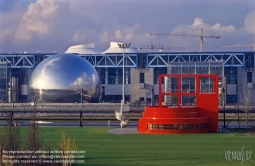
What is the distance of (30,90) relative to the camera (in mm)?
82625

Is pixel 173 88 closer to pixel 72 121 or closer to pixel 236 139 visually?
pixel 72 121

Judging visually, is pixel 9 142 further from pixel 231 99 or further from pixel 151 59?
pixel 151 59

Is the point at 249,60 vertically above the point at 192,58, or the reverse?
the point at 192,58

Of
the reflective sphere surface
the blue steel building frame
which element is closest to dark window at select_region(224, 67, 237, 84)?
the blue steel building frame

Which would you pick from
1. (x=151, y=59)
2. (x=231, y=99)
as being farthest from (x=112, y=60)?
(x=231, y=99)

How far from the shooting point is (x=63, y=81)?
78625mm

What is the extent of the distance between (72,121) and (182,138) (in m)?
19.4

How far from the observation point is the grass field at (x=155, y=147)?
24.0 metres

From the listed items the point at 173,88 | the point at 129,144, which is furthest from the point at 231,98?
the point at 129,144

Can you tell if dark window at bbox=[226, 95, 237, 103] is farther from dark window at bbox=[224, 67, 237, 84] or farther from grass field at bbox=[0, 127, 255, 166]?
grass field at bbox=[0, 127, 255, 166]

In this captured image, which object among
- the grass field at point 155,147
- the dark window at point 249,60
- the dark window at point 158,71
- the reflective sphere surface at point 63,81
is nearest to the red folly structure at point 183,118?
the grass field at point 155,147

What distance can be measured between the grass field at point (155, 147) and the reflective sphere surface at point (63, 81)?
131 feet

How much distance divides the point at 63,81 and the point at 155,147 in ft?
167

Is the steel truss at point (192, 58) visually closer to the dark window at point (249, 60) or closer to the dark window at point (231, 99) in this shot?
the dark window at point (249, 60)
